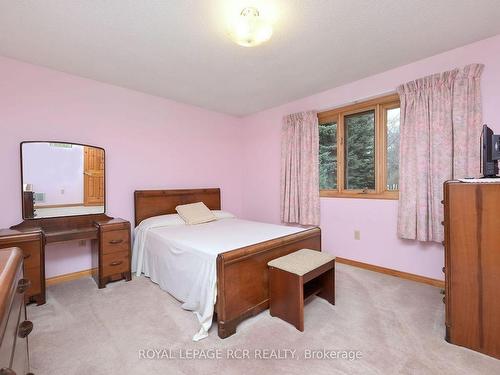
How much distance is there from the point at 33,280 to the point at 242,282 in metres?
1.92

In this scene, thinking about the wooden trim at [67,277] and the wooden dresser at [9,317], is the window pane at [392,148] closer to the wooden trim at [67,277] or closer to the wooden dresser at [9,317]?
the wooden dresser at [9,317]

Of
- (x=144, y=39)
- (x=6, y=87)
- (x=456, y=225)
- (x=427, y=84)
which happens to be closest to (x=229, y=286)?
(x=456, y=225)

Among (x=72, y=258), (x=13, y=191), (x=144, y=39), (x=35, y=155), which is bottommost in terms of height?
(x=72, y=258)

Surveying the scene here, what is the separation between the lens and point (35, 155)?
2.59 metres

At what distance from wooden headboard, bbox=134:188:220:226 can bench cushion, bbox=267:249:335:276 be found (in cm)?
203

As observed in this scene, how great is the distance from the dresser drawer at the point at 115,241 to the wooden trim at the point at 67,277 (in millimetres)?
579

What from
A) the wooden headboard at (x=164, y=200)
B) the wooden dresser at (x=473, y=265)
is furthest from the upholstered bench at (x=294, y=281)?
the wooden headboard at (x=164, y=200)

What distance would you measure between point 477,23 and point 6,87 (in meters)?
4.29

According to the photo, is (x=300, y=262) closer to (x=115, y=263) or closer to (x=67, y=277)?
(x=115, y=263)

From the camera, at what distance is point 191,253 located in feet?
6.93

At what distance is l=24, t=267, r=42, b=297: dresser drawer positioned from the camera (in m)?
2.20

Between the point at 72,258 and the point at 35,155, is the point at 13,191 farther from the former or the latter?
the point at 72,258

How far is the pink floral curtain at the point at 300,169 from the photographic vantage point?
3.50m

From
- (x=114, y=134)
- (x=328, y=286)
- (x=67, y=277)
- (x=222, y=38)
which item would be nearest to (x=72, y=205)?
(x=67, y=277)
